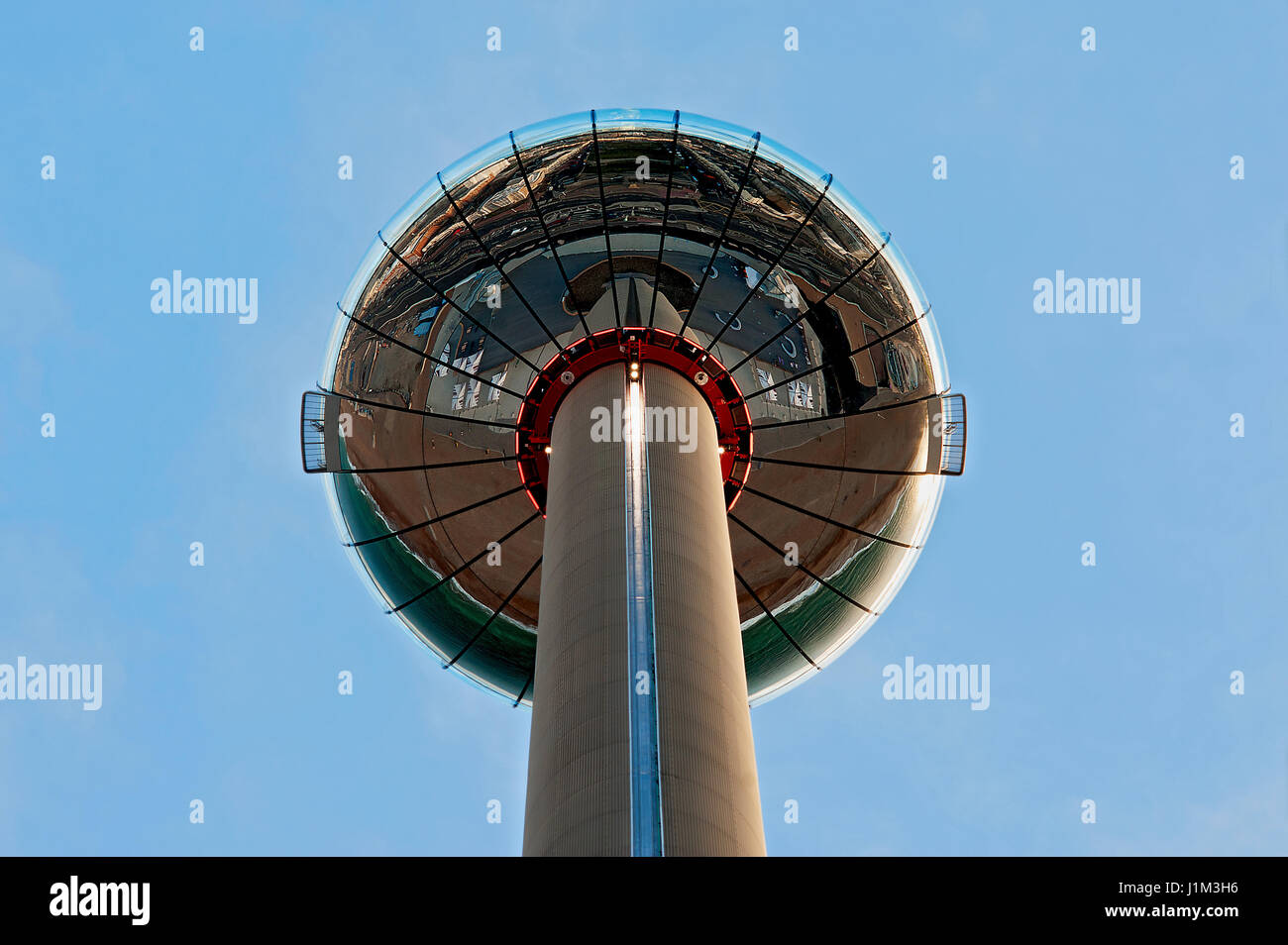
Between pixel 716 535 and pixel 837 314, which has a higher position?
pixel 837 314

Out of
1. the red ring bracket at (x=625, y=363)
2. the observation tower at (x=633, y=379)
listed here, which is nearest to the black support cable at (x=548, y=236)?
the observation tower at (x=633, y=379)

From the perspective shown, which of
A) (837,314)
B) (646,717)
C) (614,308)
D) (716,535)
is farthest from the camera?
(837,314)

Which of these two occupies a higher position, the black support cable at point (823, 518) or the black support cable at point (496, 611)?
the black support cable at point (823, 518)

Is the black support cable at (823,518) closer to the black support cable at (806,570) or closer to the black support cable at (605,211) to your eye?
the black support cable at (806,570)
